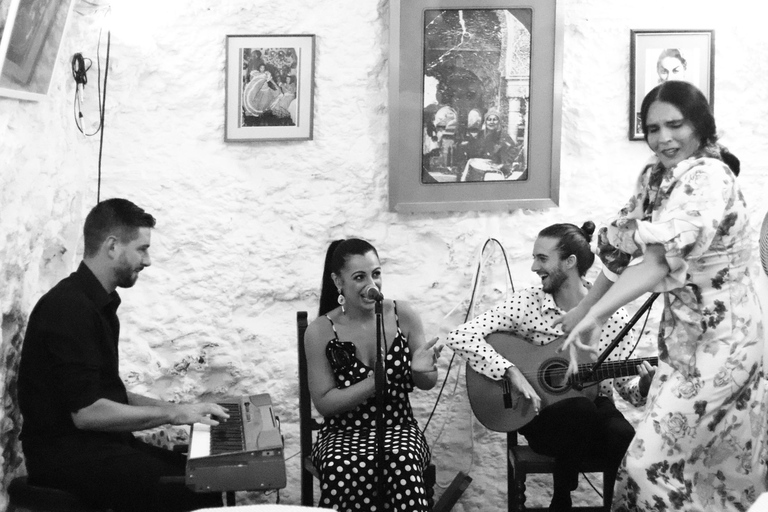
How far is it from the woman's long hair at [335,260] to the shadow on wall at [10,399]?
43.8 inches

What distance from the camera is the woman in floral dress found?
240cm

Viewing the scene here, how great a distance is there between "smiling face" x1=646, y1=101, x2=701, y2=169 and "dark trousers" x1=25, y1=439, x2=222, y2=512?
69.5 inches

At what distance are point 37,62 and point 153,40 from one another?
871 mm

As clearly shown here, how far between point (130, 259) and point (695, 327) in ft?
5.93

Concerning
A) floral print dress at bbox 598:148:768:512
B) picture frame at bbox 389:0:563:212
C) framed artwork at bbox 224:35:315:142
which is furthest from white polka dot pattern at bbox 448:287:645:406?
framed artwork at bbox 224:35:315:142

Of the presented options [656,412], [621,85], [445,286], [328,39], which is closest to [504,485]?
[445,286]

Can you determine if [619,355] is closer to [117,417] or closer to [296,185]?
[296,185]

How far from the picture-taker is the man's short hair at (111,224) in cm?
295

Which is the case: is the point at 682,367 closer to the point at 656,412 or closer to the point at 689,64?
the point at 656,412

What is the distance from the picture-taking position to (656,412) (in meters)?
2.49

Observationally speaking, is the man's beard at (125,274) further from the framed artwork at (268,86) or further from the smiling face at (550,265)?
the smiling face at (550,265)

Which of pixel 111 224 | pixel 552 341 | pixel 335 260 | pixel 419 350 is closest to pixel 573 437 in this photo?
pixel 552 341

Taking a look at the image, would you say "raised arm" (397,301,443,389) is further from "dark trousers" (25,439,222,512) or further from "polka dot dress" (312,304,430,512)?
"dark trousers" (25,439,222,512)

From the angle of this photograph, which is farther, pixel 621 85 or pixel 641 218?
pixel 621 85
